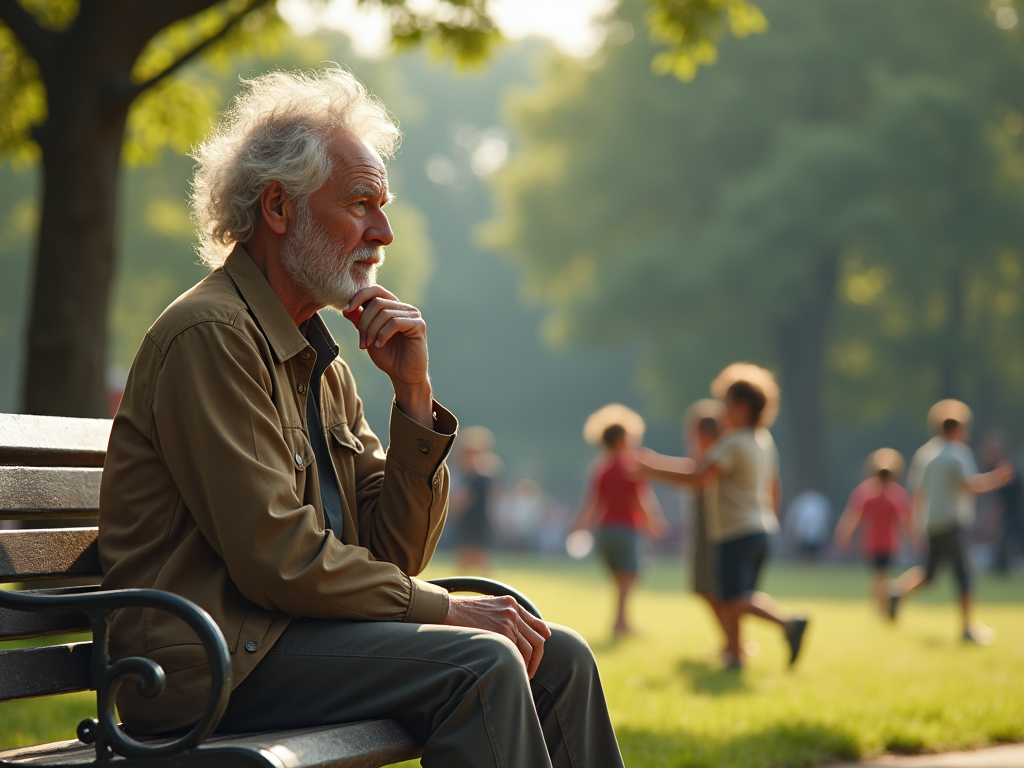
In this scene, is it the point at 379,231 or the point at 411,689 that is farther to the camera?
the point at 379,231

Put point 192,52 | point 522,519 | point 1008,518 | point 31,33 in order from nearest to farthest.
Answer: point 31,33 → point 192,52 → point 1008,518 → point 522,519

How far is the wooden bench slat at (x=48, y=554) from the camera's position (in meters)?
2.77

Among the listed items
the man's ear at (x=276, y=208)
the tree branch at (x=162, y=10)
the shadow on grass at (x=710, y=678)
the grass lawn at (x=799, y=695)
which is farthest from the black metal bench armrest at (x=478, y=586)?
the tree branch at (x=162, y=10)

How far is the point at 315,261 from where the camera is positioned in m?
3.02

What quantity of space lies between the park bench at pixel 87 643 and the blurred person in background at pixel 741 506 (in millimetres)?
5077

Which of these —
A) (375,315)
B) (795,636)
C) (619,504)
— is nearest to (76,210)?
(375,315)

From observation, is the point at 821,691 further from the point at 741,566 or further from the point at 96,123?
the point at 96,123

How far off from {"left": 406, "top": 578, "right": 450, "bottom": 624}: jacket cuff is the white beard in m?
0.78

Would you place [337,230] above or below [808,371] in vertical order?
below

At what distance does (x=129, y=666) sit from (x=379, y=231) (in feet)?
4.21

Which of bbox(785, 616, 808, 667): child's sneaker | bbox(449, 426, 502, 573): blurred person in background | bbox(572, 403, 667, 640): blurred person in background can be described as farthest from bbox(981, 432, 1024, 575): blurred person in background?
bbox(785, 616, 808, 667): child's sneaker

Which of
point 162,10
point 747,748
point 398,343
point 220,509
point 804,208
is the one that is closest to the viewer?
point 220,509

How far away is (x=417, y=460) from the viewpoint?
307 centimetres

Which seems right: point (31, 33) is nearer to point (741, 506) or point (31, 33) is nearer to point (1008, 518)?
point (741, 506)
